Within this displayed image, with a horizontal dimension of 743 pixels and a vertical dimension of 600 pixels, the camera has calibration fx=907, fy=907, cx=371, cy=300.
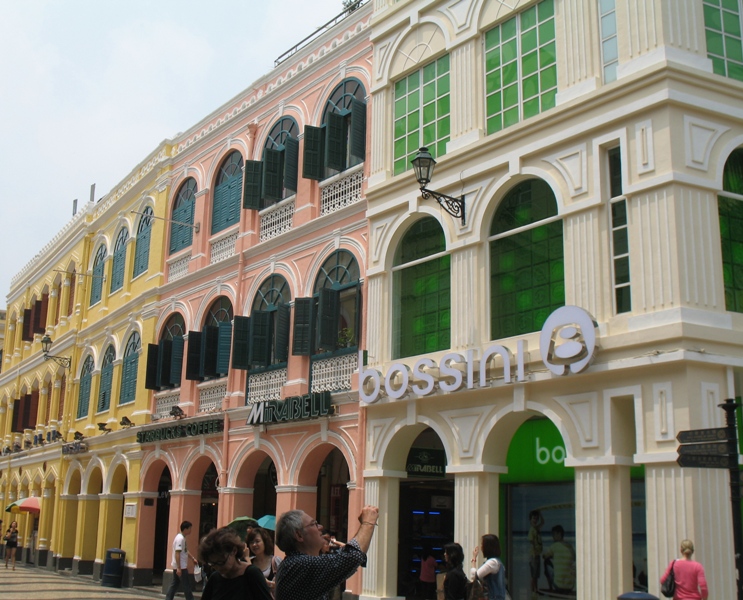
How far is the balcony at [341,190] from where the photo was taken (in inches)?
675

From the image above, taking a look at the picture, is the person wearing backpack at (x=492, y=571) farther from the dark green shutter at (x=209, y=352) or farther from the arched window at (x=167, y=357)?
the arched window at (x=167, y=357)

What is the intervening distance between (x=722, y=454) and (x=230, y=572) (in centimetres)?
465

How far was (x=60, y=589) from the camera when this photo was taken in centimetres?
2247

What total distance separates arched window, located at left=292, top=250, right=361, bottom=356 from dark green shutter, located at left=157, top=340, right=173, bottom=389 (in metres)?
6.21

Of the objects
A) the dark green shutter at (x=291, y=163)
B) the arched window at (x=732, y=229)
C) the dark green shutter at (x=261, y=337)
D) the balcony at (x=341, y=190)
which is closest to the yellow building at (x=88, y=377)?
the dark green shutter at (x=291, y=163)

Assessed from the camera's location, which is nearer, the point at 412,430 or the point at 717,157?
the point at 717,157

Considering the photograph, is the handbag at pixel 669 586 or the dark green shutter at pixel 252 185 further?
the dark green shutter at pixel 252 185

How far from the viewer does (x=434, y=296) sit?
14.9 meters

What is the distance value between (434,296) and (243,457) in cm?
644

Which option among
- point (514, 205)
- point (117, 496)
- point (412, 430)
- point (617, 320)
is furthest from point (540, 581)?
point (117, 496)

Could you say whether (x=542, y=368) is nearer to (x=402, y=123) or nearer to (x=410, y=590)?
(x=402, y=123)

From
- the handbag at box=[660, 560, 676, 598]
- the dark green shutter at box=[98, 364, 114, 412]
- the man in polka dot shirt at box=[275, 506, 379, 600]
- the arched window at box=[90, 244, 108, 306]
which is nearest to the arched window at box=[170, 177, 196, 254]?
the dark green shutter at box=[98, 364, 114, 412]

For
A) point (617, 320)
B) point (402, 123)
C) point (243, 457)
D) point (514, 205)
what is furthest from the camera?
point (243, 457)

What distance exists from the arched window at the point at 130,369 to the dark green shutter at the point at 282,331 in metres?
7.83
